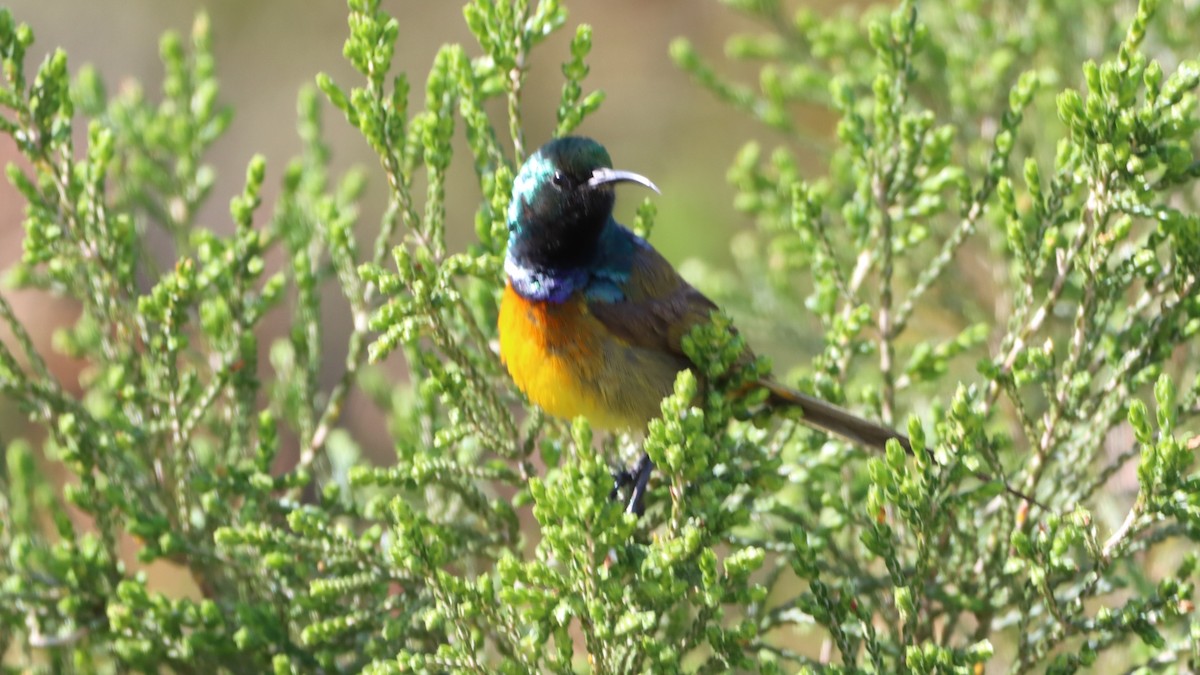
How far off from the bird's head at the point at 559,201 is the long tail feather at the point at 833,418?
20.1 inches

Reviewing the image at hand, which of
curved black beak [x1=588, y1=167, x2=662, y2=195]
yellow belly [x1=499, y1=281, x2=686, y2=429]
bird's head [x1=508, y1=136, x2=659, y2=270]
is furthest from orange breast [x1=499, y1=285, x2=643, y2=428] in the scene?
curved black beak [x1=588, y1=167, x2=662, y2=195]

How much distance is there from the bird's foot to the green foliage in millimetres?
56

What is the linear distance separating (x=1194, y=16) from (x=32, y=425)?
5454 millimetres

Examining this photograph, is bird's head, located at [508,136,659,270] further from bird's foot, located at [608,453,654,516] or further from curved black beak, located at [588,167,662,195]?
bird's foot, located at [608,453,654,516]

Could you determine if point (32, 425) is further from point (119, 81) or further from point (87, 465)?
point (87, 465)

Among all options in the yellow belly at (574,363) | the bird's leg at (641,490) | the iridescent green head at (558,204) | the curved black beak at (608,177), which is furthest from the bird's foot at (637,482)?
the curved black beak at (608,177)

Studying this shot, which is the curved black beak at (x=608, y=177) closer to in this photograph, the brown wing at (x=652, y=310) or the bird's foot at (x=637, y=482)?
the brown wing at (x=652, y=310)

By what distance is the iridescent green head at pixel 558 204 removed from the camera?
2.37 meters

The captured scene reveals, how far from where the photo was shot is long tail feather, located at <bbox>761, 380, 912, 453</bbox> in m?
2.39

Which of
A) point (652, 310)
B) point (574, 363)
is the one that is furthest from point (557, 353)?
point (652, 310)

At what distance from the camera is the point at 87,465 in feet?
8.46

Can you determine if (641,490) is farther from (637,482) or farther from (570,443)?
(570,443)

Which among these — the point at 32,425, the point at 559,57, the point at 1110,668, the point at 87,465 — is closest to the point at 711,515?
the point at 87,465

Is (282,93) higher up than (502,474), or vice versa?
(282,93)
